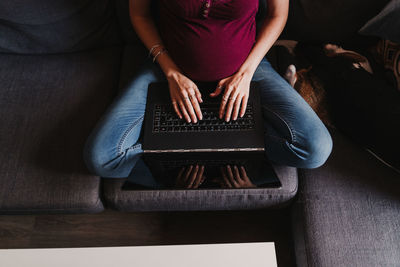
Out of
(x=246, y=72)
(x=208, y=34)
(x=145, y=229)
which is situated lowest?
(x=145, y=229)

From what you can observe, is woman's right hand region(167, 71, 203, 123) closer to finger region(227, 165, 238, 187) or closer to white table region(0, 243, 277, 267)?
finger region(227, 165, 238, 187)

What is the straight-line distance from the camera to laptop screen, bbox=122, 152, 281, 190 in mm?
871

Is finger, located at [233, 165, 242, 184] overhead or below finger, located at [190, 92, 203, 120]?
below

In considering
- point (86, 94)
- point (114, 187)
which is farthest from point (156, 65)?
point (114, 187)

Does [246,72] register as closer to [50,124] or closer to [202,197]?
[202,197]

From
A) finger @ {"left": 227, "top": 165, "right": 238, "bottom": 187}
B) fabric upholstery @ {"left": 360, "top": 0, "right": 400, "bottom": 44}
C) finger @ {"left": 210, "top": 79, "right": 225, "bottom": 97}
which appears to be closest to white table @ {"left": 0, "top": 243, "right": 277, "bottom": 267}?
finger @ {"left": 227, "top": 165, "right": 238, "bottom": 187}

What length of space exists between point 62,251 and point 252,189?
0.58 metres

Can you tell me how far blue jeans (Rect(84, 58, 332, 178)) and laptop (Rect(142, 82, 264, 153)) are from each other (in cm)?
5

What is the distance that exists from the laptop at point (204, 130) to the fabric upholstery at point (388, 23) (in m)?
0.47

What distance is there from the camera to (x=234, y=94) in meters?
0.94

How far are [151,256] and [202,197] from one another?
10.6 inches

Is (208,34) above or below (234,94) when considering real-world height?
above

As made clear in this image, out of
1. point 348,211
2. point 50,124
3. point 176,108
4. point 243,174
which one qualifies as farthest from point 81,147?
point 348,211

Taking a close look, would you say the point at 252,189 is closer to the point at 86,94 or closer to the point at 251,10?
the point at 251,10
